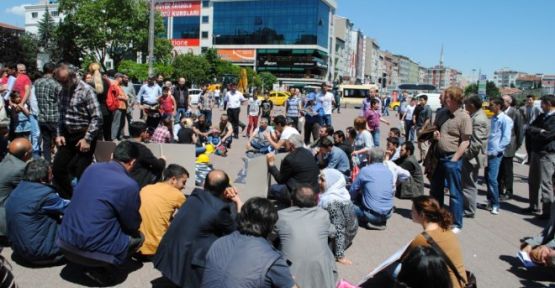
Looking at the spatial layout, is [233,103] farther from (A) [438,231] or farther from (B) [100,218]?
(A) [438,231]

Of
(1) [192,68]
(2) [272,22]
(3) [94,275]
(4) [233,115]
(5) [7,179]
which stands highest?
(2) [272,22]

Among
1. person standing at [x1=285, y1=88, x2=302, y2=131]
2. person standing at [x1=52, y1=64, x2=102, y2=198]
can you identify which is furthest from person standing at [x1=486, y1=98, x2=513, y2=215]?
person standing at [x1=285, y1=88, x2=302, y2=131]

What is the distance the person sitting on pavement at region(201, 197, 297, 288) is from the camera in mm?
2957

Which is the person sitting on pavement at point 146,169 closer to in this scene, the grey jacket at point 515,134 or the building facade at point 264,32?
the grey jacket at point 515,134

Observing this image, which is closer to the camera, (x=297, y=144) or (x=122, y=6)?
(x=297, y=144)

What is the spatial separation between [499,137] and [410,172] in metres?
1.61

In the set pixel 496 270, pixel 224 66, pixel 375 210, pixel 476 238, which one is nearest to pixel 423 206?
pixel 496 270

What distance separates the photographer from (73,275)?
464 cm

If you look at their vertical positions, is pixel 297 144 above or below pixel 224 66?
below

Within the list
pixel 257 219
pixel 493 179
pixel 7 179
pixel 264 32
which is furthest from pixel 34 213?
pixel 264 32

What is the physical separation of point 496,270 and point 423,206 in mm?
2171

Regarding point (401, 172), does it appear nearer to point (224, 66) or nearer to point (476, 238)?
point (476, 238)

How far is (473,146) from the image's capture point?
6969 mm

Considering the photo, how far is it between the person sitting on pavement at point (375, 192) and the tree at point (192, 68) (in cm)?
5588
